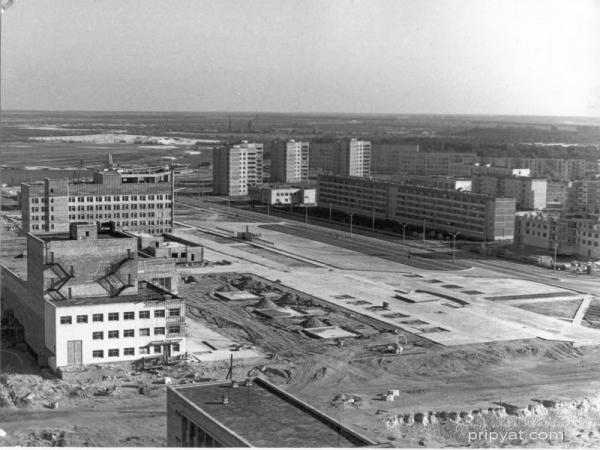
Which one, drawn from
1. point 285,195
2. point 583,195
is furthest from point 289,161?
point 583,195

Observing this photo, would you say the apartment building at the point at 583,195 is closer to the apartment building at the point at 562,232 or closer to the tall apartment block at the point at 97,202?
the apartment building at the point at 562,232

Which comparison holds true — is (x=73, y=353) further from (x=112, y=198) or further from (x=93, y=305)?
(x=112, y=198)

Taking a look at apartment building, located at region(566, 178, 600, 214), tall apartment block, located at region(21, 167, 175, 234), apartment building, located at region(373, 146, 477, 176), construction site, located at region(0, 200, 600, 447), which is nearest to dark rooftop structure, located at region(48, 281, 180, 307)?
construction site, located at region(0, 200, 600, 447)

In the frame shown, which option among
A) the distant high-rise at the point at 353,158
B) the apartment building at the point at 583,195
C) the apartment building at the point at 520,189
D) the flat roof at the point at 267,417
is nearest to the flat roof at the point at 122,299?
the flat roof at the point at 267,417

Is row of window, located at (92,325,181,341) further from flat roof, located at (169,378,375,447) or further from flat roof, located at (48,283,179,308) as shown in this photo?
flat roof, located at (169,378,375,447)

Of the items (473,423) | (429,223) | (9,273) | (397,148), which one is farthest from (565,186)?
(473,423)

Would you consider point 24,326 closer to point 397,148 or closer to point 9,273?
point 9,273
